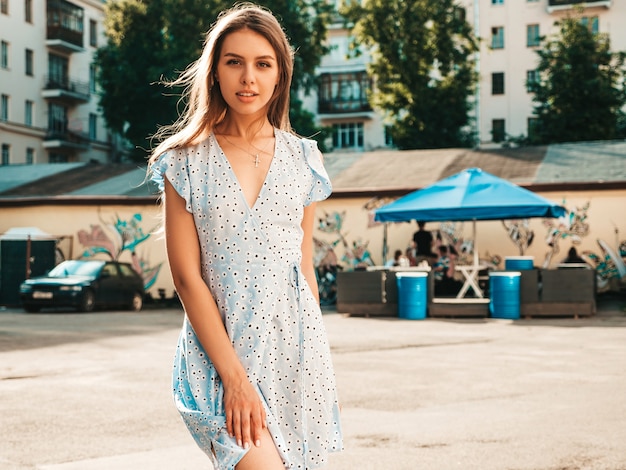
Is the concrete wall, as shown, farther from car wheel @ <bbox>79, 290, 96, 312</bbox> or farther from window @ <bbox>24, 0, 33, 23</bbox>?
window @ <bbox>24, 0, 33, 23</bbox>

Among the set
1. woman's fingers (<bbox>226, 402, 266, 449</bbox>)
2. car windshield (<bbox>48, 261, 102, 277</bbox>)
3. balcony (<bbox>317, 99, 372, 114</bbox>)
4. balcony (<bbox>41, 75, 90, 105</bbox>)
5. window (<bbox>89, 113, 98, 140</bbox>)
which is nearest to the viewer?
woman's fingers (<bbox>226, 402, 266, 449</bbox>)

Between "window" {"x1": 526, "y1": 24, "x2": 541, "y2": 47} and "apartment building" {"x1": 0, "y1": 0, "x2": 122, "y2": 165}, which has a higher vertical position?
"window" {"x1": 526, "y1": 24, "x2": 541, "y2": 47}

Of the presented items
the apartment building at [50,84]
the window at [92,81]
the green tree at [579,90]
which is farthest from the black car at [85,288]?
the window at [92,81]

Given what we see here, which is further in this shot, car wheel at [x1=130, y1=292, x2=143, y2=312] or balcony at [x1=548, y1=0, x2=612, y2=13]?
balcony at [x1=548, y1=0, x2=612, y2=13]

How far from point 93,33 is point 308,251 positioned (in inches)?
2503

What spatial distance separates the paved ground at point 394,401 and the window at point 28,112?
141ft

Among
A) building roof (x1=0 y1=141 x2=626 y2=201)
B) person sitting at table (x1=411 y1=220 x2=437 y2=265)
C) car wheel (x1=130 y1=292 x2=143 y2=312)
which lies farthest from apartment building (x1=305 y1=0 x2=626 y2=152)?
person sitting at table (x1=411 y1=220 x2=437 y2=265)

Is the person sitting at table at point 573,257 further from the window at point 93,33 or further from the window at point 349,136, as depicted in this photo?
the window at point 93,33

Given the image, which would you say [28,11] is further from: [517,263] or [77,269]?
[517,263]

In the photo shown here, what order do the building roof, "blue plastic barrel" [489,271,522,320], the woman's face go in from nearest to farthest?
the woman's face
"blue plastic barrel" [489,271,522,320]
the building roof

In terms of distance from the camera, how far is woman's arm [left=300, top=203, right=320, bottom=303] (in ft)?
9.39

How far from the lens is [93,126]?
Result: 205ft

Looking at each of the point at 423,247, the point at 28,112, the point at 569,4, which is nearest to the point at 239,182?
the point at 423,247

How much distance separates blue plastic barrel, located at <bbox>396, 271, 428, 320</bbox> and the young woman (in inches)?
675
